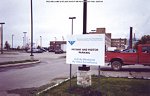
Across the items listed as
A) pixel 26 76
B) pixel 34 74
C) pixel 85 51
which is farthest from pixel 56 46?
pixel 85 51

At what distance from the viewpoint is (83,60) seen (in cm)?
1007

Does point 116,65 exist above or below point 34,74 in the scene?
above

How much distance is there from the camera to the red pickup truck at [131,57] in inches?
789

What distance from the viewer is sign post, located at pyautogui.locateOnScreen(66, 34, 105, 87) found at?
385 inches

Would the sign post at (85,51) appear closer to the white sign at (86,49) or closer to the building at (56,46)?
the white sign at (86,49)

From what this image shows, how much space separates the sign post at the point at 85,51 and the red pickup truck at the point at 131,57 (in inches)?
422

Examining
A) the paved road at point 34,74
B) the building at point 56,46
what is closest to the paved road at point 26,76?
the paved road at point 34,74

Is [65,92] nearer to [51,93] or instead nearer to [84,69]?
[51,93]

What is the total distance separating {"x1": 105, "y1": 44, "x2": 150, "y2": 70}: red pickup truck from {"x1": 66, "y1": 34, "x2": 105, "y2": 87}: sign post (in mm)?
10709

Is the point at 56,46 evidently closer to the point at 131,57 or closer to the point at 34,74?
the point at 131,57

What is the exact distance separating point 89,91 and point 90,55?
4.57 feet

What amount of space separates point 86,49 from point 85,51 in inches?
3.6

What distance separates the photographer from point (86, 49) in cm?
1007

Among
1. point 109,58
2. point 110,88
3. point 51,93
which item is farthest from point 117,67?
point 51,93
